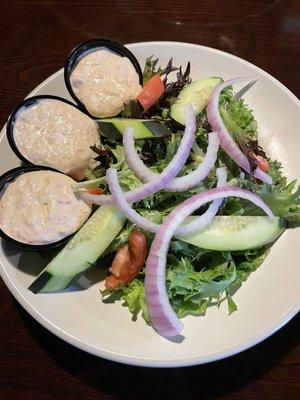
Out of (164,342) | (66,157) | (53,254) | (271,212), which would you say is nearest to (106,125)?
(66,157)

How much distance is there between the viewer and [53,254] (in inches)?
79.4

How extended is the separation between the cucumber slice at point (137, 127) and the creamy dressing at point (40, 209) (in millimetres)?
326

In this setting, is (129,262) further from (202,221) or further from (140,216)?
(202,221)

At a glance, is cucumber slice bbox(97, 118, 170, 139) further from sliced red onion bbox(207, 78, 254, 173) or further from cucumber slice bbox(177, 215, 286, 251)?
cucumber slice bbox(177, 215, 286, 251)

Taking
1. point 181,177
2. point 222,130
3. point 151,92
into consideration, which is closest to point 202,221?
point 181,177

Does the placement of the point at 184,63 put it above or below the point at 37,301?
above

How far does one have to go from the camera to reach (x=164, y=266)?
6.11 feet

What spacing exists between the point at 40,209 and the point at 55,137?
348 mm

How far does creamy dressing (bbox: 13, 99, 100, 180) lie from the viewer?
2.12m

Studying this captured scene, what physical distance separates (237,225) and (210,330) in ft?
1.34

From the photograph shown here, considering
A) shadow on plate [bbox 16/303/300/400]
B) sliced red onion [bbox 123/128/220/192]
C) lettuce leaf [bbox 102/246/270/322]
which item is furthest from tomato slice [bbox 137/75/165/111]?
shadow on plate [bbox 16/303/300/400]

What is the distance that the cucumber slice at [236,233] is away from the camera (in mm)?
1927

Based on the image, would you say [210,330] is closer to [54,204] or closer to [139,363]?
[139,363]

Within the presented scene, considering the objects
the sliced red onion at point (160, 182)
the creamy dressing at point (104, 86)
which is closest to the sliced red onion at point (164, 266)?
the sliced red onion at point (160, 182)
